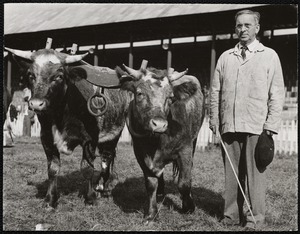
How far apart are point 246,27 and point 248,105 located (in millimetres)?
910

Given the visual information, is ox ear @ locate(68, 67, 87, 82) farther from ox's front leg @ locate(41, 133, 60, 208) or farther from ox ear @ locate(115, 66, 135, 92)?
ox's front leg @ locate(41, 133, 60, 208)

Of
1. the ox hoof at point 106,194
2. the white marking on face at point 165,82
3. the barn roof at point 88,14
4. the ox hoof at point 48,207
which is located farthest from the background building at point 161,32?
the ox hoof at point 48,207

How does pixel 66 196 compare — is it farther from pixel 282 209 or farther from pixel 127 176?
pixel 282 209

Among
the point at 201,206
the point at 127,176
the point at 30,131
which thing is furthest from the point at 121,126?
the point at 30,131

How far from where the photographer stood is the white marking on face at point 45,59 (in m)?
5.19

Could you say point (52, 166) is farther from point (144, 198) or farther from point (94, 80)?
point (144, 198)

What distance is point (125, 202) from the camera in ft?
20.1

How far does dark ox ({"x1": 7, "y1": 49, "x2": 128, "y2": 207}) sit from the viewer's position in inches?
203

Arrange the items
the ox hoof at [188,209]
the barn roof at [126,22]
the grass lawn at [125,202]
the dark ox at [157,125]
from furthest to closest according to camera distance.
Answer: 1. the barn roof at [126,22]
2. the ox hoof at [188,209]
3. the grass lawn at [125,202]
4. the dark ox at [157,125]

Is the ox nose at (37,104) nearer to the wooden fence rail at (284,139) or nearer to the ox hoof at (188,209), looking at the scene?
the ox hoof at (188,209)

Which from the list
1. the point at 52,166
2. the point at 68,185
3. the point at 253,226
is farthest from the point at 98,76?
the point at 253,226

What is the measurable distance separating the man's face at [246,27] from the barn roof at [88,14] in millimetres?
8044

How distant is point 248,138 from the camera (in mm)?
4789

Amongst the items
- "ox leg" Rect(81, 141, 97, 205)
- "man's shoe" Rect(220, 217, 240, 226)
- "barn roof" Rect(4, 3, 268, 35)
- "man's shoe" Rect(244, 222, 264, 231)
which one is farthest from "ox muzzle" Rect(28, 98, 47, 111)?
"barn roof" Rect(4, 3, 268, 35)
